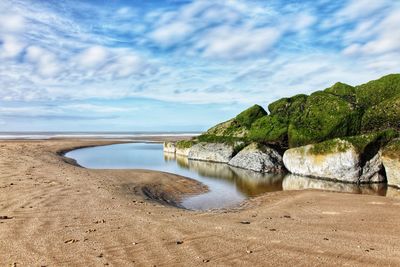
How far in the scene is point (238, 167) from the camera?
28.5 m

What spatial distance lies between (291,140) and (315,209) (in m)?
13.9

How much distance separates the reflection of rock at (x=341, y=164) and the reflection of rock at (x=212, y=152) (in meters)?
9.37

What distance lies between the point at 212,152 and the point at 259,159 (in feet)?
24.2

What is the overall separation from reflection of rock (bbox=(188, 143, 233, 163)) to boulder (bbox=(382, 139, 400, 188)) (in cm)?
1411

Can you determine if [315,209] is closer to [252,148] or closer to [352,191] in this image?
[352,191]

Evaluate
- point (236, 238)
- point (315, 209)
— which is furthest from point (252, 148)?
point (236, 238)

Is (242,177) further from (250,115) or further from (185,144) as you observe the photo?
(185,144)

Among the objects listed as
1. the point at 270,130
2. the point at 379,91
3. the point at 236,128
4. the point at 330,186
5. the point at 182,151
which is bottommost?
the point at 330,186

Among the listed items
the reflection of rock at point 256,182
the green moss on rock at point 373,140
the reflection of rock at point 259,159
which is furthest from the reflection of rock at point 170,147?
the green moss on rock at point 373,140

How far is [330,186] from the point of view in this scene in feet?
65.1

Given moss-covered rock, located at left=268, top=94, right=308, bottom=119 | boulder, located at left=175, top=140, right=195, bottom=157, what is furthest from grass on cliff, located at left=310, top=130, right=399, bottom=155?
boulder, located at left=175, top=140, right=195, bottom=157

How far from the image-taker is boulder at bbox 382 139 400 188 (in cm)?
1862

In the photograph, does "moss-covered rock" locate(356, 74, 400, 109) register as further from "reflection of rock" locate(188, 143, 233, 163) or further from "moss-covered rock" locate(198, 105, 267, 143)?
"reflection of rock" locate(188, 143, 233, 163)

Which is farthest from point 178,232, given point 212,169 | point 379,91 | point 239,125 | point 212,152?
point 239,125
